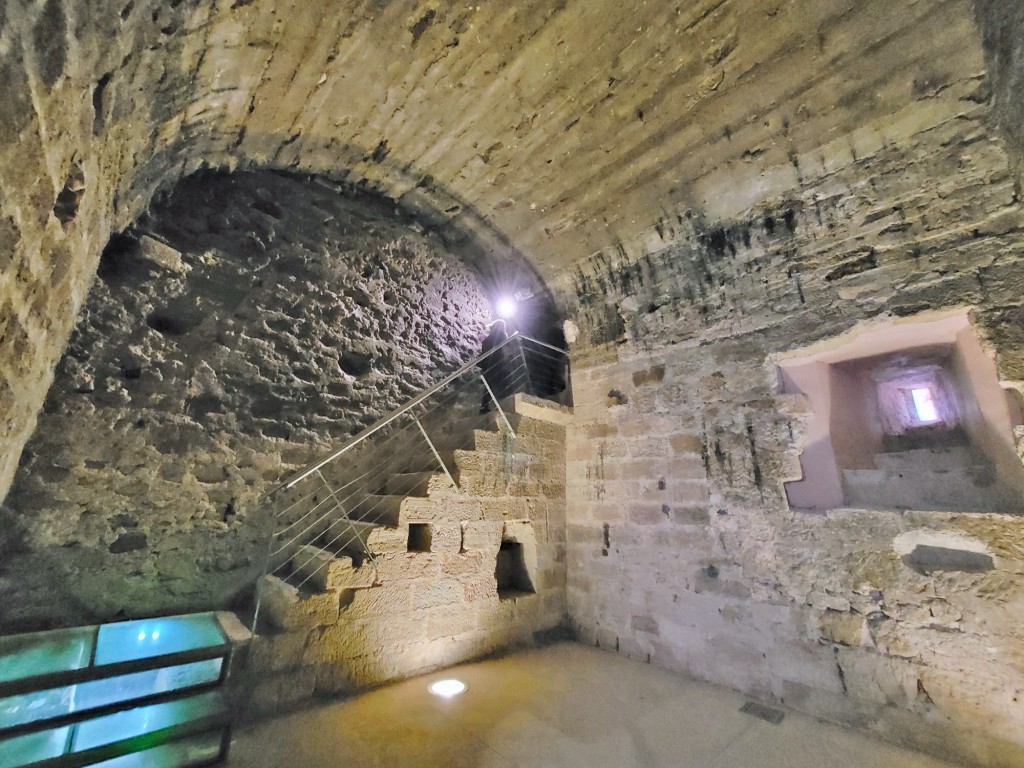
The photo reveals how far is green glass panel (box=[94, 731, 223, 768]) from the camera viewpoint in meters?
1.59

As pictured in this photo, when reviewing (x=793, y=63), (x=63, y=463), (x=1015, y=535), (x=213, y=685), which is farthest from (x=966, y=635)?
(x=63, y=463)

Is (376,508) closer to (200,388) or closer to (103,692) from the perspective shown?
(200,388)

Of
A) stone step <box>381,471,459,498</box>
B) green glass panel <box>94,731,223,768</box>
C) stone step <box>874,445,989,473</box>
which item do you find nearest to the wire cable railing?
stone step <box>381,471,459,498</box>

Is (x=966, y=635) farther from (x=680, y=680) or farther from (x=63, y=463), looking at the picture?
(x=63, y=463)

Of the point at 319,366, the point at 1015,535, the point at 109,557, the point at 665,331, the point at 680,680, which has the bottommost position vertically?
the point at 680,680

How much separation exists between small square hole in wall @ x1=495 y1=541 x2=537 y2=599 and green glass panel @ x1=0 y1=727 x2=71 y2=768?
96.0 inches

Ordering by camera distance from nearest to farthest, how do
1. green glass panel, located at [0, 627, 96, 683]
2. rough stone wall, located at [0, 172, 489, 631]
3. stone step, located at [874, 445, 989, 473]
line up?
green glass panel, located at [0, 627, 96, 683] → rough stone wall, located at [0, 172, 489, 631] → stone step, located at [874, 445, 989, 473]

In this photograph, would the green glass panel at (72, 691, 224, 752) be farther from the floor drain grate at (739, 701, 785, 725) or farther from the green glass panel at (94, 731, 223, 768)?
the floor drain grate at (739, 701, 785, 725)

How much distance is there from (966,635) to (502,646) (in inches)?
100

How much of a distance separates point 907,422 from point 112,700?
15.8ft

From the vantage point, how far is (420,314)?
4008 millimetres

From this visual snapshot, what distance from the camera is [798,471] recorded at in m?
2.54

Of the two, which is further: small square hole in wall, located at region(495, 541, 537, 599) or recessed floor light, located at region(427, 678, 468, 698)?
small square hole in wall, located at region(495, 541, 537, 599)

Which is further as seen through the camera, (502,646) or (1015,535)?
(502,646)
